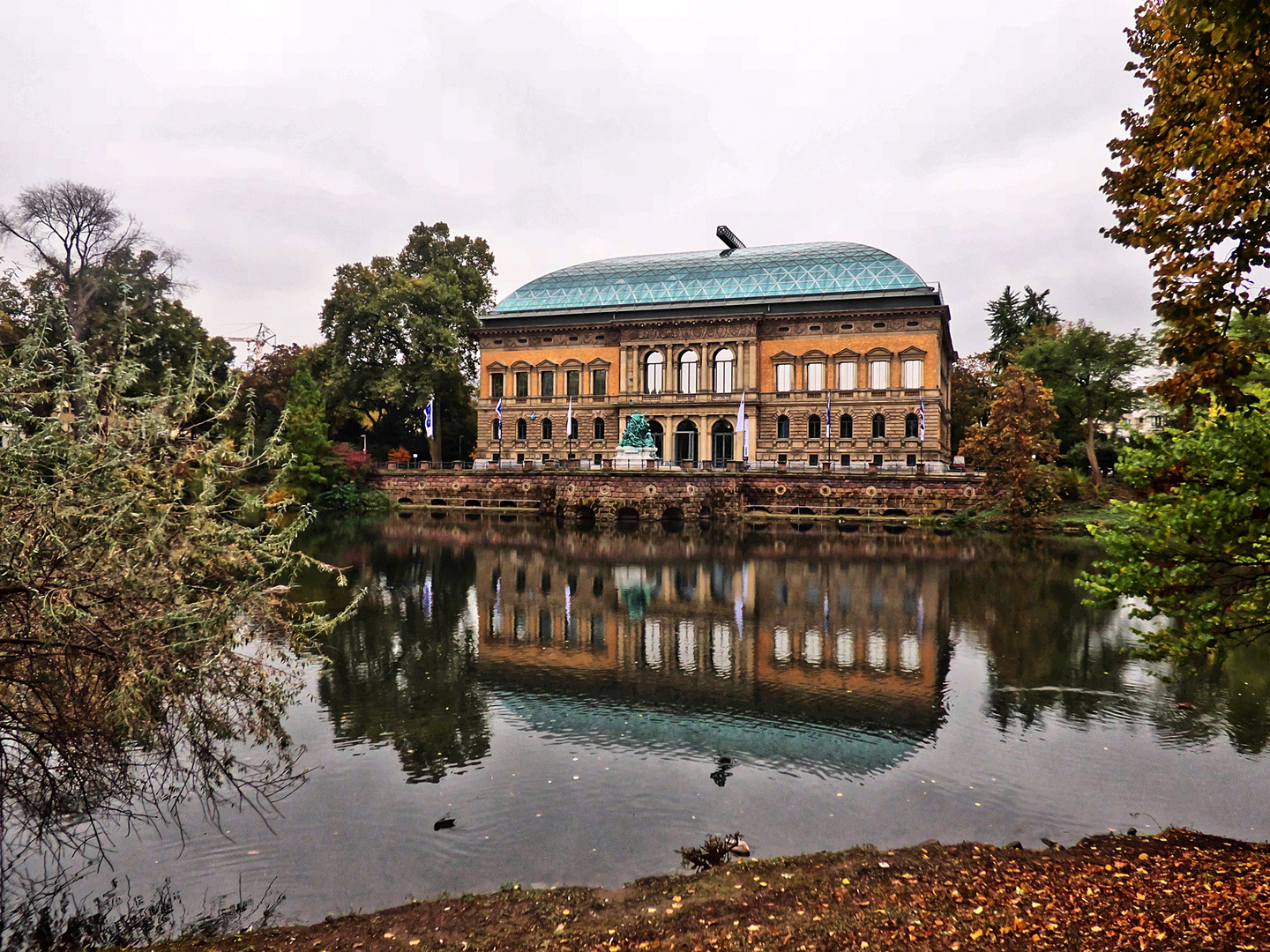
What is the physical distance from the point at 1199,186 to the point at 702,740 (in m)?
9.05

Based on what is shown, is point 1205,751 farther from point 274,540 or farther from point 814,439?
point 814,439

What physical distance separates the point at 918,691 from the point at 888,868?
6.74m

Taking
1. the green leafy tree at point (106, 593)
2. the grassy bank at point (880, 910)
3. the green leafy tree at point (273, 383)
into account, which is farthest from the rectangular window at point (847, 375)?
the green leafy tree at point (106, 593)

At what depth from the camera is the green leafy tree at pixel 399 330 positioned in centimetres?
5947

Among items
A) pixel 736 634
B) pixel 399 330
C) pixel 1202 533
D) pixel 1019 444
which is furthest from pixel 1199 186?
pixel 399 330

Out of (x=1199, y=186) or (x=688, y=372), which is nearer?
(x=1199, y=186)

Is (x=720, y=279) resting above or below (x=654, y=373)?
above

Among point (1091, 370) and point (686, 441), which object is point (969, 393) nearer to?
point (1091, 370)

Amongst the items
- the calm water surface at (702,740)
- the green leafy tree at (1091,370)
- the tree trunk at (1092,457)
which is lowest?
the calm water surface at (702,740)

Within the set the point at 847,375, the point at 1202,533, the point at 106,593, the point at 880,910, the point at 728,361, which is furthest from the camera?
the point at 728,361

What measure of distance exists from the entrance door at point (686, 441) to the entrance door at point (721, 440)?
4.70ft

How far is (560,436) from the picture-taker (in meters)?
60.9

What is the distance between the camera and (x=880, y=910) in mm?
5855

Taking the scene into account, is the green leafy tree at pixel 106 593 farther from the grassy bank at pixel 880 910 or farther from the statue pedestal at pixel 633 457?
the statue pedestal at pixel 633 457
